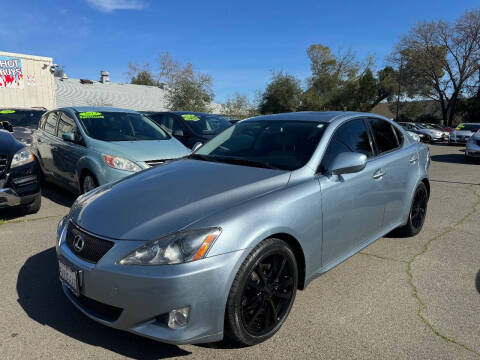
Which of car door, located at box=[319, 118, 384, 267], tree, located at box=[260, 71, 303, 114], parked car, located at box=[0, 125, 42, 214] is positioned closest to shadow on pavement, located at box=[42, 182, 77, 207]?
parked car, located at box=[0, 125, 42, 214]

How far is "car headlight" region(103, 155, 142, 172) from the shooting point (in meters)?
5.44

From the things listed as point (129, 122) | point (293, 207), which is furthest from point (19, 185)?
point (293, 207)

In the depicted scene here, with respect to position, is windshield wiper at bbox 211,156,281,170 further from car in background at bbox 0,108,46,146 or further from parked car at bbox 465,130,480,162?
parked car at bbox 465,130,480,162

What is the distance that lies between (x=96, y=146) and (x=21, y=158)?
1.01 meters

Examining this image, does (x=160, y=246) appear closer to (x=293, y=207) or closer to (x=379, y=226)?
(x=293, y=207)

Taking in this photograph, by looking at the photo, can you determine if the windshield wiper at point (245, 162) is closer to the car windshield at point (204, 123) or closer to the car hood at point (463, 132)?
the car windshield at point (204, 123)

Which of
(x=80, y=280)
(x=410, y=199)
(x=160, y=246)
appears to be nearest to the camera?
(x=160, y=246)

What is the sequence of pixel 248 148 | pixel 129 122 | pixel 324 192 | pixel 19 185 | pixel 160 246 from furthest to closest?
1. pixel 129 122
2. pixel 19 185
3. pixel 248 148
4. pixel 324 192
5. pixel 160 246

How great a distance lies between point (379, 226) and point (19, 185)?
4551mm

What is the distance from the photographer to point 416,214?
471cm

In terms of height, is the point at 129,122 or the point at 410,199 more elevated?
the point at 129,122

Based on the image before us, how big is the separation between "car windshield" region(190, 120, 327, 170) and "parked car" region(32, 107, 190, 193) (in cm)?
199

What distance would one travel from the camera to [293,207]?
2.64m

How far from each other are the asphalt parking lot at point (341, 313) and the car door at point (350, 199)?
1.33ft
